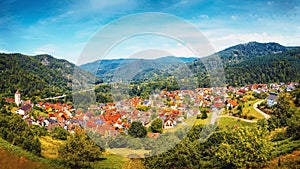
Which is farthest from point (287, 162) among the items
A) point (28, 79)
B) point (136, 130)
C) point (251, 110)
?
point (28, 79)

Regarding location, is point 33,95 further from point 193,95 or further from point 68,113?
point 193,95

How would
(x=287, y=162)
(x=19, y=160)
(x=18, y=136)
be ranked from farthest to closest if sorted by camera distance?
(x=18, y=136), (x=19, y=160), (x=287, y=162)

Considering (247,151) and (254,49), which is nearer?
(247,151)

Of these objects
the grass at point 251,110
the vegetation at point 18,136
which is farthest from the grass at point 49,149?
the grass at point 251,110

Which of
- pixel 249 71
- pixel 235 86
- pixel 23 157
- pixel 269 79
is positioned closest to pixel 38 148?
pixel 23 157

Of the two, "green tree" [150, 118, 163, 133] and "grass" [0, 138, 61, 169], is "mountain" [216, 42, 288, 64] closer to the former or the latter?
"green tree" [150, 118, 163, 133]

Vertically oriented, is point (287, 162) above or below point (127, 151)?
below

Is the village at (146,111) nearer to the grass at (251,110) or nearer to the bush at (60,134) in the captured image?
the bush at (60,134)

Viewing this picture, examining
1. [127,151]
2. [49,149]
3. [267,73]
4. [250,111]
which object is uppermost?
[267,73]

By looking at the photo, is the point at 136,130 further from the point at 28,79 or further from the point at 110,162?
the point at 28,79
